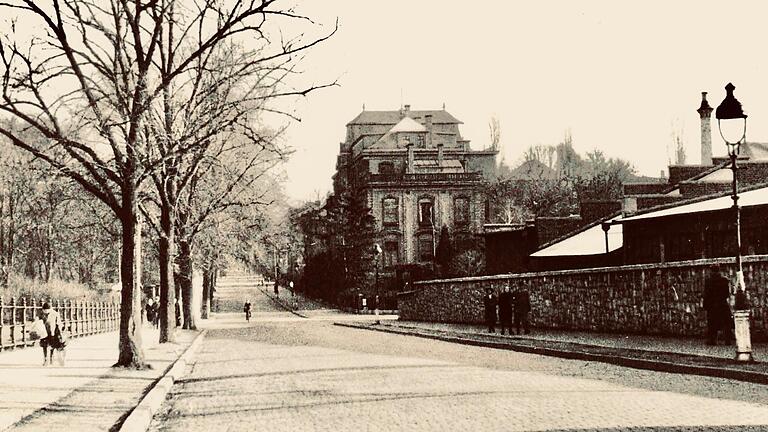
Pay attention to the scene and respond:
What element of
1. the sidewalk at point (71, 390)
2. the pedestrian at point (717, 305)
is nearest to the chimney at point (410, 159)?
the sidewalk at point (71, 390)

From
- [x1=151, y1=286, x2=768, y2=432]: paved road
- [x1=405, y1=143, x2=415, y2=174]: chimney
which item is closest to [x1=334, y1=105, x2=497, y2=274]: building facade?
[x1=405, y1=143, x2=415, y2=174]: chimney

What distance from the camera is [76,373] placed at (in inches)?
760

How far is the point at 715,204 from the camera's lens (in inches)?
1178

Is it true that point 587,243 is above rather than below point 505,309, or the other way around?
above

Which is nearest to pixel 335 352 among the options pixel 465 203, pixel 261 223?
pixel 261 223

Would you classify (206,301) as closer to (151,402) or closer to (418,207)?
(418,207)

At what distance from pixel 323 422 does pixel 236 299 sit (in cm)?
9671

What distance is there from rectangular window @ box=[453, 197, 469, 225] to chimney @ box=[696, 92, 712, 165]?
44.8 metres

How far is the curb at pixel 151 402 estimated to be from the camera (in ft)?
35.6

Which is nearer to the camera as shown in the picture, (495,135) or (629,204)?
(629,204)

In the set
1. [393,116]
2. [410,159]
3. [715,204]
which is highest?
[393,116]

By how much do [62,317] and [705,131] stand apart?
→ 97.1ft

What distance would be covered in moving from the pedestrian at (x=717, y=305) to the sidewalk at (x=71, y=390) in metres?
11.2

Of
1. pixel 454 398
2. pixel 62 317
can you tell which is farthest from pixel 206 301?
Result: pixel 454 398
